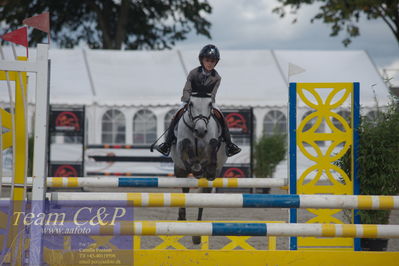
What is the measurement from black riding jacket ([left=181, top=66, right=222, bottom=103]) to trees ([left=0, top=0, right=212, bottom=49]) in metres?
17.7

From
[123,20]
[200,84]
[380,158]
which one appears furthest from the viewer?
[123,20]

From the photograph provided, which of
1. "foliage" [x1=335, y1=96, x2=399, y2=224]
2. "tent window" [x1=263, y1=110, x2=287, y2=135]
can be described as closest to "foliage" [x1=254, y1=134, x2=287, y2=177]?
"tent window" [x1=263, y1=110, x2=287, y2=135]

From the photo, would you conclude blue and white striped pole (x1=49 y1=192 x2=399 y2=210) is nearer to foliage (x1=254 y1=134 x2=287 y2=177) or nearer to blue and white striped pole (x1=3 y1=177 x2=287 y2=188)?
blue and white striped pole (x1=3 y1=177 x2=287 y2=188)

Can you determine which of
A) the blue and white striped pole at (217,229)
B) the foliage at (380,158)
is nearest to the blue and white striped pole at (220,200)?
the blue and white striped pole at (217,229)

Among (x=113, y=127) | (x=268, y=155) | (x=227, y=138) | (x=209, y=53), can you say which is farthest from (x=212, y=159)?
(x=113, y=127)

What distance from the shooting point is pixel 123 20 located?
21125 millimetres

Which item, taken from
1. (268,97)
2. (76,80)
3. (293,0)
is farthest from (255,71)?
(293,0)

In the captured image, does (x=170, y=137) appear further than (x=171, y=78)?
No

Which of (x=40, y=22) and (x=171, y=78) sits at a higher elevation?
(x=171, y=78)

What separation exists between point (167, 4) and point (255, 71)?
10.2 m

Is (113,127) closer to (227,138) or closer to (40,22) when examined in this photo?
(227,138)

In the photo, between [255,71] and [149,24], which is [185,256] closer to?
[255,71]

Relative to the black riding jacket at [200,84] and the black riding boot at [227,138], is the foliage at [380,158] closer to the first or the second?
the black riding boot at [227,138]

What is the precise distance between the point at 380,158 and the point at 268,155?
6.20 m
